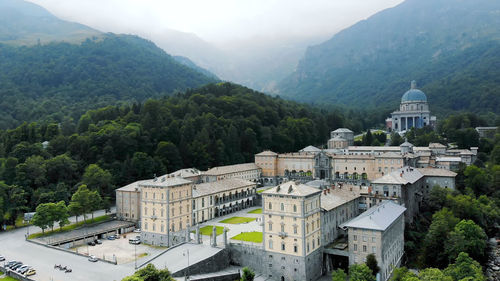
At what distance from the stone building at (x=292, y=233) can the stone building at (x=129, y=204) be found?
2874cm

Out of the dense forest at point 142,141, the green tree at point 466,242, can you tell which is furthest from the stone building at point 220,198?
the green tree at point 466,242

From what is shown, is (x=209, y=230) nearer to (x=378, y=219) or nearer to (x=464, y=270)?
(x=378, y=219)

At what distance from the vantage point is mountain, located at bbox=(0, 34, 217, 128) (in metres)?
132

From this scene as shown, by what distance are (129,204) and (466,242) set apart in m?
53.8

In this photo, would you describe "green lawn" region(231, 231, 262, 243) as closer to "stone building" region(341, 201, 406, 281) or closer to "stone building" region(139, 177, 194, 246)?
"stone building" region(139, 177, 194, 246)

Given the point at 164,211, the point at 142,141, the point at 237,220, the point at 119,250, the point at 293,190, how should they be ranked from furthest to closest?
the point at 142,141 → the point at 237,220 → the point at 164,211 → the point at 119,250 → the point at 293,190

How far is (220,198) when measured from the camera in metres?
70.8

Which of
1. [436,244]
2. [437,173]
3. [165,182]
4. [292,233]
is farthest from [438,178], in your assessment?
[165,182]

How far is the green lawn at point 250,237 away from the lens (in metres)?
52.9

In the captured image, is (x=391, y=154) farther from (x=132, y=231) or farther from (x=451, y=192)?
(x=132, y=231)

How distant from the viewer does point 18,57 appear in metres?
182

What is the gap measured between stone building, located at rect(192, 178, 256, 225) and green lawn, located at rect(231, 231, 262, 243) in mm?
10987

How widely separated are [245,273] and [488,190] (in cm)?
5325

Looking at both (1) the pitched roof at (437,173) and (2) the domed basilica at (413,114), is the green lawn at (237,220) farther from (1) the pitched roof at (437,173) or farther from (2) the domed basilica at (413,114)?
(2) the domed basilica at (413,114)
